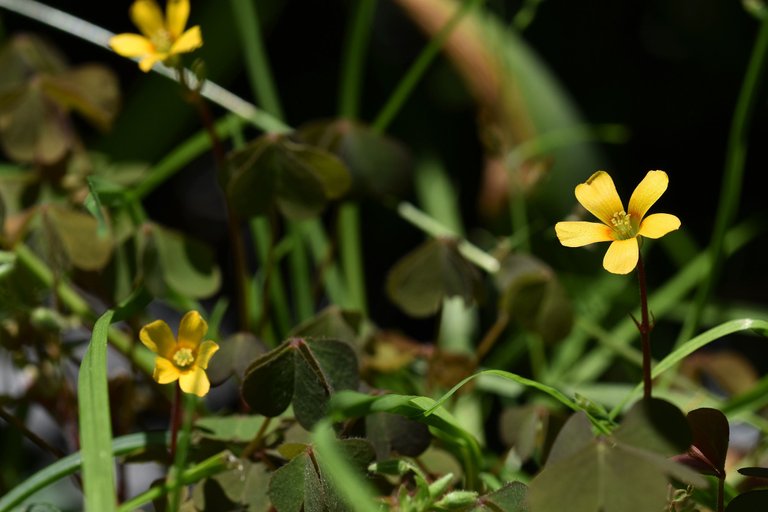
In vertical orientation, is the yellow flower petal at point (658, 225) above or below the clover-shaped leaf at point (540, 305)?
above

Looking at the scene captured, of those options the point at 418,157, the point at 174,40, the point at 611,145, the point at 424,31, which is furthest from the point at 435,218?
the point at 174,40

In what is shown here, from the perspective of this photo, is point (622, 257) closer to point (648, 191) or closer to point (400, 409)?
point (648, 191)

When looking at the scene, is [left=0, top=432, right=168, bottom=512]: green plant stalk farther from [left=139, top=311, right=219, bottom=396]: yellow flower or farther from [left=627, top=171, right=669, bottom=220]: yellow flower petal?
[left=627, top=171, right=669, bottom=220]: yellow flower petal

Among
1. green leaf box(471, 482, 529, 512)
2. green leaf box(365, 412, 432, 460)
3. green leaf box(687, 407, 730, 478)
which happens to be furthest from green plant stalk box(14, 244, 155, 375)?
green leaf box(687, 407, 730, 478)

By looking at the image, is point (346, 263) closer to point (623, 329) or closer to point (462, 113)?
point (623, 329)

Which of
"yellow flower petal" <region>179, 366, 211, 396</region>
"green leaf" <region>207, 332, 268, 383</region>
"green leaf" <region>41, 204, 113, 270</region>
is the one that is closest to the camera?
"yellow flower petal" <region>179, 366, 211, 396</region>

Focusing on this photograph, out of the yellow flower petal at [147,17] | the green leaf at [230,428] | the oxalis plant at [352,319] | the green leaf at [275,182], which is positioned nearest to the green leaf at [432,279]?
the oxalis plant at [352,319]

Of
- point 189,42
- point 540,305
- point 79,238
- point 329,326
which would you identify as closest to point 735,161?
point 540,305

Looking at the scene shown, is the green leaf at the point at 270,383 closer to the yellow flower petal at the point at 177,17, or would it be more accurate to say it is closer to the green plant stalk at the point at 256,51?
the yellow flower petal at the point at 177,17
